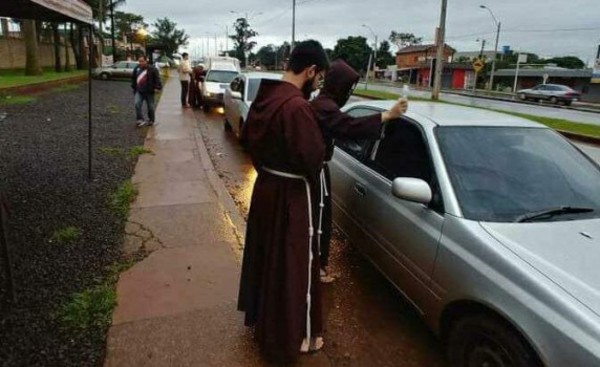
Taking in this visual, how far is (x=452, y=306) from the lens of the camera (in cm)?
265

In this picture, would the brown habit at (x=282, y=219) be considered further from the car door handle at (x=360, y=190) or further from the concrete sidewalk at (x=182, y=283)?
the car door handle at (x=360, y=190)

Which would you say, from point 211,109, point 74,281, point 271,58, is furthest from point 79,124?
point 271,58

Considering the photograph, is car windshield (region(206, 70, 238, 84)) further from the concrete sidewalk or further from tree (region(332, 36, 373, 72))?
tree (region(332, 36, 373, 72))

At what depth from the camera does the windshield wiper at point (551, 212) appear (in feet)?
8.84

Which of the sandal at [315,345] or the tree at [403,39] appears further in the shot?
the tree at [403,39]

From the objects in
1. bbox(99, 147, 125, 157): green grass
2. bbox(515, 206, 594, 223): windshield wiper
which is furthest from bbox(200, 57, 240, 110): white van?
bbox(515, 206, 594, 223): windshield wiper

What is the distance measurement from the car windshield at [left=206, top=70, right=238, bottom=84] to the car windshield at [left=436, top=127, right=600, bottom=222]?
13740 millimetres

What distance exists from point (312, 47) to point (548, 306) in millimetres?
1739

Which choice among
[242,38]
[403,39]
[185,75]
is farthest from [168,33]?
[185,75]

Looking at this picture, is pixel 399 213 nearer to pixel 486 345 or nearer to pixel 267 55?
pixel 486 345

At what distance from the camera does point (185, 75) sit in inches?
643

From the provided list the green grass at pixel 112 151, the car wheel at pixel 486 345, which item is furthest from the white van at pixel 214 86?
the car wheel at pixel 486 345

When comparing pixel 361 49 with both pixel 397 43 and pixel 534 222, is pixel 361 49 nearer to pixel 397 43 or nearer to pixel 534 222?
pixel 397 43

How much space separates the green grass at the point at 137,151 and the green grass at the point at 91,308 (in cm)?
492
